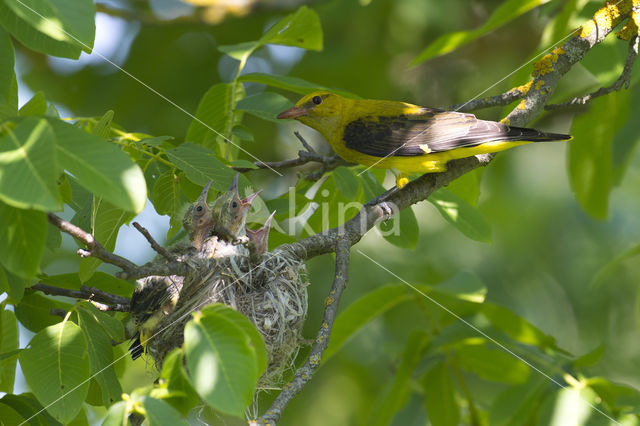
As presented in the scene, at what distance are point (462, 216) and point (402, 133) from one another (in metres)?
0.69

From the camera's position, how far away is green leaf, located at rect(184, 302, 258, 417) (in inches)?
69.9

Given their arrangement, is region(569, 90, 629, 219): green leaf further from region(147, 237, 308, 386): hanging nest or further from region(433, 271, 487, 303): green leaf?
region(147, 237, 308, 386): hanging nest

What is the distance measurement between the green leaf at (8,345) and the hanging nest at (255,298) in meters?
0.62

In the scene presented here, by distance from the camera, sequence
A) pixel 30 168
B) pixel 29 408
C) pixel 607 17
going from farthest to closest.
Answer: pixel 607 17, pixel 29 408, pixel 30 168

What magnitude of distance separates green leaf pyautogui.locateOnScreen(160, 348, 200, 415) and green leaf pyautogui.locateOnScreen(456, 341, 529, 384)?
224 centimetres

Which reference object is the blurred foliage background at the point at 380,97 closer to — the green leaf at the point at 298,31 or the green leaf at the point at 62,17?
the green leaf at the point at 298,31

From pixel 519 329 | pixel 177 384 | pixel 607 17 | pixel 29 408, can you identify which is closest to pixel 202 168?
pixel 177 384

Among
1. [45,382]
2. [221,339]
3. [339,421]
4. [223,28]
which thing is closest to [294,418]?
[339,421]

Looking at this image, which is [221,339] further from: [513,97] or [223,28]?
[223,28]

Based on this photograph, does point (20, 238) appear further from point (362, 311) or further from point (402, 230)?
point (362, 311)

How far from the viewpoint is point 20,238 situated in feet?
6.63

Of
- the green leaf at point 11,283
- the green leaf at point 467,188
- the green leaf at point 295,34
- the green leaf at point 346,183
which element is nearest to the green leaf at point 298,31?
the green leaf at point 295,34

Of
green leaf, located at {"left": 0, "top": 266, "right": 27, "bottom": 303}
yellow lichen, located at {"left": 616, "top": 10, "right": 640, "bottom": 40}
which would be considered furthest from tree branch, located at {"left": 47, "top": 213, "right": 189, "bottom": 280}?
yellow lichen, located at {"left": 616, "top": 10, "right": 640, "bottom": 40}

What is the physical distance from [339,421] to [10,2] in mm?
5963
